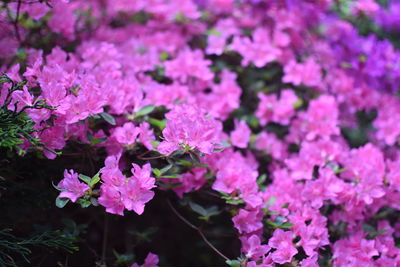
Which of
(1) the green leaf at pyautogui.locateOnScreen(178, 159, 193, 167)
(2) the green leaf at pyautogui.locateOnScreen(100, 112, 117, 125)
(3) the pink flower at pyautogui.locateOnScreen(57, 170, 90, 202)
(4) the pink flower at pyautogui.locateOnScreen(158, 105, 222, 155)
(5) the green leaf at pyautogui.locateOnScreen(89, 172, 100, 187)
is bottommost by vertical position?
(1) the green leaf at pyautogui.locateOnScreen(178, 159, 193, 167)

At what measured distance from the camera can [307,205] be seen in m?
1.28

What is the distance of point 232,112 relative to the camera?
1.68m

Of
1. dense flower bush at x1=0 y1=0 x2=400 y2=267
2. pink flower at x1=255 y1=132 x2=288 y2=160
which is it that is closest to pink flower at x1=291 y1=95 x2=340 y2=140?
dense flower bush at x1=0 y1=0 x2=400 y2=267

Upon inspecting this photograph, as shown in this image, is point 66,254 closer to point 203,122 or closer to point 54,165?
point 54,165

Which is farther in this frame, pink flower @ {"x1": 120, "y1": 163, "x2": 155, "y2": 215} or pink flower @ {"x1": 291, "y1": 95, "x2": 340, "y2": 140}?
pink flower @ {"x1": 291, "y1": 95, "x2": 340, "y2": 140}

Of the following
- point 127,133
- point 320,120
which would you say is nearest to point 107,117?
point 127,133

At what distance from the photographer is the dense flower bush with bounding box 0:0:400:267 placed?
43.8 inches

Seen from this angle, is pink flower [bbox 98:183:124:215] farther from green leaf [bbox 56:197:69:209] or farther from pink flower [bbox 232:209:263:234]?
pink flower [bbox 232:209:263:234]

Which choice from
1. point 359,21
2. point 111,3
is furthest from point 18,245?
point 359,21

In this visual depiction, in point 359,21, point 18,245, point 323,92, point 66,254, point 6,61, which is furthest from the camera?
point 359,21

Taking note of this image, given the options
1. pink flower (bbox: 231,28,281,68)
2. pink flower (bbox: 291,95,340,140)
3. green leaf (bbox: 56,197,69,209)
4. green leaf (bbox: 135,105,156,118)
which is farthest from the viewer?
pink flower (bbox: 231,28,281,68)

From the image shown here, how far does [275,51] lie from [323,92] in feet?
0.96

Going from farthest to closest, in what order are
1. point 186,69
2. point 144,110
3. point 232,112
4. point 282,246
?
1. point 232,112
2. point 186,69
3. point 144,110
4. point 282,246

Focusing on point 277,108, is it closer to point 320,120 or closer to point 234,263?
point 320,120
